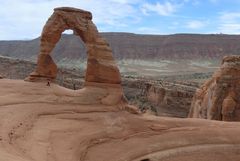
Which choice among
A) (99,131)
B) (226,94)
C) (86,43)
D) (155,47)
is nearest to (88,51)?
(86,43)

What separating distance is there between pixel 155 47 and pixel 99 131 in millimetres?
151577

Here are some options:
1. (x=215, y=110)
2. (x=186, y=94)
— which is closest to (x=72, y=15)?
(x=215, y=110)

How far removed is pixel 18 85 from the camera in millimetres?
21922

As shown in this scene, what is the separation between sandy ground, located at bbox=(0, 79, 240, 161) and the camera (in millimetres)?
17703

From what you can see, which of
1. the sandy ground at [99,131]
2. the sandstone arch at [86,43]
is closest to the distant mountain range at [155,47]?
the sandstone arch at [86,43]

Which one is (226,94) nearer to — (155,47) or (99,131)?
(99,131)

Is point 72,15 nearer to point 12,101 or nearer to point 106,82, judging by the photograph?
point 106,82

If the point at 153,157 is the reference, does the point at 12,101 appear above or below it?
above

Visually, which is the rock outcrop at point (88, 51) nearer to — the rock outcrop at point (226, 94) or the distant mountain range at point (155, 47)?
the rock outcrop at point (226, 94)

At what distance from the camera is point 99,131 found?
20453 mm

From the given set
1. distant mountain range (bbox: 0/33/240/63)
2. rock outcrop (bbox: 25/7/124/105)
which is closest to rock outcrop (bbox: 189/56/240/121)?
rock outcrop (bbox: 25/7/124/105)

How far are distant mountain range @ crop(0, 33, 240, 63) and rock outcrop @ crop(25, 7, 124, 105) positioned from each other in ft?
467

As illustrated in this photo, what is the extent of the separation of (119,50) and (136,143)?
490 ft

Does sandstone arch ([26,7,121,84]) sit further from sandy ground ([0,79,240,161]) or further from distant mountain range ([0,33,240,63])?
distant mountain range ([0,33,240,63])
